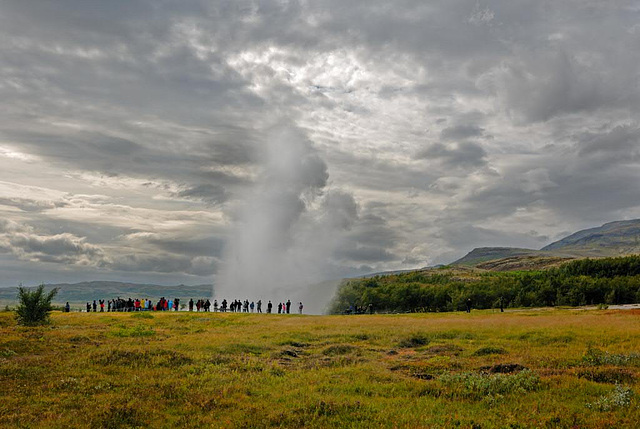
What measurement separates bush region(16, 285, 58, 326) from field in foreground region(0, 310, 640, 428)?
39.1ft

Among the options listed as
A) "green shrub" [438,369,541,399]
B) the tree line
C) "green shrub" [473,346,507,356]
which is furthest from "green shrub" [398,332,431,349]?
the tree line

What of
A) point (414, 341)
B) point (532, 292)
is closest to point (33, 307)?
point (414, 341)

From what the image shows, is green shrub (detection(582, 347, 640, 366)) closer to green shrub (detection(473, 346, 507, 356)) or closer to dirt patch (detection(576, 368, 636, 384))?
dirt patch (detection(576, 368, 636, 384))

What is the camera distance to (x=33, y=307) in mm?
44125

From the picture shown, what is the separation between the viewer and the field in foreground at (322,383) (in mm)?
14258

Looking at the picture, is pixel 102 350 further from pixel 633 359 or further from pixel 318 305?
pixel 318 305

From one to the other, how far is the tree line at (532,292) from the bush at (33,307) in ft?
234

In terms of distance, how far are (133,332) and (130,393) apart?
22345 millimetres

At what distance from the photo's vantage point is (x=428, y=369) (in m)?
22.8

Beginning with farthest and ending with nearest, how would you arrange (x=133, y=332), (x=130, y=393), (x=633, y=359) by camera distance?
(x=133, y=332)
(x=633, y=359)
(x=130, y=393)

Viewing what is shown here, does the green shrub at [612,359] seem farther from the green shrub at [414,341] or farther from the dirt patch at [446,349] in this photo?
the green shrub at [414,341]

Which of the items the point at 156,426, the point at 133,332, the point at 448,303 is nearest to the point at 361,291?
the point at 448,303

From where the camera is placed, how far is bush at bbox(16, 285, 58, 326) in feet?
143

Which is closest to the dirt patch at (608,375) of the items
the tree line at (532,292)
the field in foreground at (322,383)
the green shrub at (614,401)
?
the field in foreground at (322,383)
